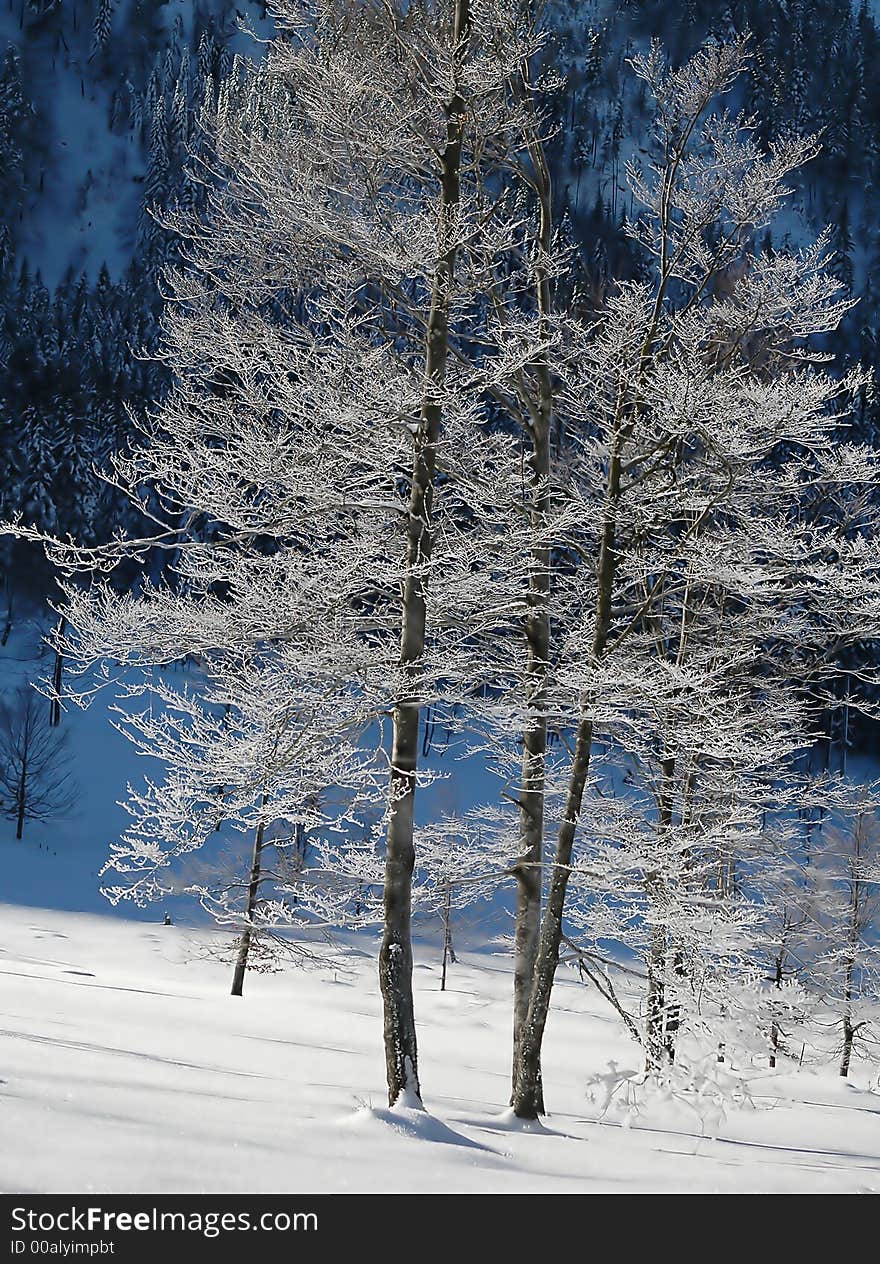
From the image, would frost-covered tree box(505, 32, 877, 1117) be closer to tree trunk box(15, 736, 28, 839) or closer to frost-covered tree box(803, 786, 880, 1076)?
frost-covered tree box(803, 786, 880, 1076)

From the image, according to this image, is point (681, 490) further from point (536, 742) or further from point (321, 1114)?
point (321, 1114)

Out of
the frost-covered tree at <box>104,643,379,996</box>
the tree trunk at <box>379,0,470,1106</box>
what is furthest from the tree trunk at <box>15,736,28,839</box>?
the tree trunk at <box>379,0,470,1106</box>

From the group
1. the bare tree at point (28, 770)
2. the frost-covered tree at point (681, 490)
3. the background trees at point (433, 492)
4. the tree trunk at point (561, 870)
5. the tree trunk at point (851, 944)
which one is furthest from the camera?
the bare tree at point (28, 770)

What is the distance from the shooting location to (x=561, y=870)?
6.79 metres

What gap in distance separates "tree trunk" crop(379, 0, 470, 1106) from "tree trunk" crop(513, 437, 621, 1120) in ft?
3.70

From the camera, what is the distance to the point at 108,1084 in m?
5.32

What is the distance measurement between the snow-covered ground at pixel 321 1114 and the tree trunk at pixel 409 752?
0.50 meters

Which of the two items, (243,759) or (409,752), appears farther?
(409,752)

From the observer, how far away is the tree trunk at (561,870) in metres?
6.85

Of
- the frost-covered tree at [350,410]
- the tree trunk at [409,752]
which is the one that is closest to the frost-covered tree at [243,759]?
the frost-covered tree at [350,410]

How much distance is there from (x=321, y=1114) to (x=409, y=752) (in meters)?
2.19

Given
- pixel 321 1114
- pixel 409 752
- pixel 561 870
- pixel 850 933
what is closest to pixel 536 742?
pixel 561 870

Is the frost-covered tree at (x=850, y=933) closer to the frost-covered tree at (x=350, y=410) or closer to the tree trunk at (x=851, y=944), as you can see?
the tree trunk at (x=851, y=944)
